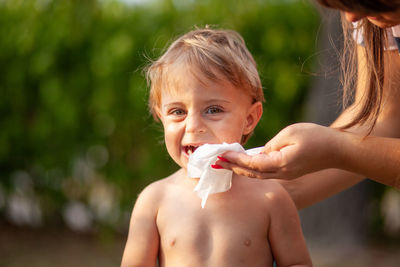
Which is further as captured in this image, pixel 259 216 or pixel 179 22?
pixel 179 22

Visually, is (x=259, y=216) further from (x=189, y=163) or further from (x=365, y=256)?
(x=365, y=256)

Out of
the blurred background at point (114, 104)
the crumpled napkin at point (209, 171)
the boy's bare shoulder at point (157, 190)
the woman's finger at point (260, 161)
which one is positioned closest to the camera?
the woman's finger at point (260, 161)

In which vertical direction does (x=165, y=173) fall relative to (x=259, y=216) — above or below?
below

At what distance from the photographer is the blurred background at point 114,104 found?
5.94 meters

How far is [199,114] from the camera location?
220cm

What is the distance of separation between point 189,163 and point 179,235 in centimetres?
28

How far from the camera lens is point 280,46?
19.7 feet

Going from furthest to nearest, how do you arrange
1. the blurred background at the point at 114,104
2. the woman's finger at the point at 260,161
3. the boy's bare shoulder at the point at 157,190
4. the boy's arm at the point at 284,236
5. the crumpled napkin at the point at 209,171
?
1. the blurred background at the point at 114,104
2. the boy's bare shoulder at the point at 157,190
3. the boy's arm at the point at 284,236
4. the crumpled napkin at the point at 209,171
5. the woman's finger at the point at 260,161

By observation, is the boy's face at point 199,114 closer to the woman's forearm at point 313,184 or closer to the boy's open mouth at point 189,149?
→ the boy's open mouth at point 189,149

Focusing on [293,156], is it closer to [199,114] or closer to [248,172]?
[248,172]

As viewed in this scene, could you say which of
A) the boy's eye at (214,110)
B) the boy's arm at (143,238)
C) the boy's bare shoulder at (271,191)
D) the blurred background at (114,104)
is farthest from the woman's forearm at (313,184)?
the blurred background at (114,104)

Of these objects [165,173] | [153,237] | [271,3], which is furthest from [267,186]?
[271,3]

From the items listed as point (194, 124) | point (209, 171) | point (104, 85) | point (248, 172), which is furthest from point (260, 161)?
point (104, 85)

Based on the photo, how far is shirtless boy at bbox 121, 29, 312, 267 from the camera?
7.09 ft
